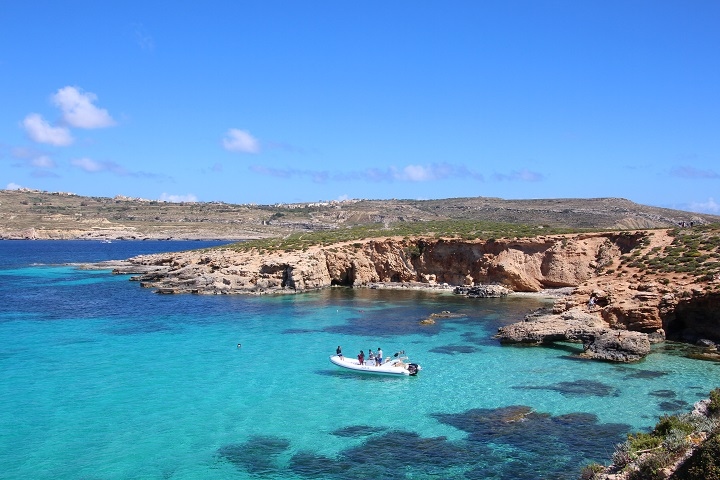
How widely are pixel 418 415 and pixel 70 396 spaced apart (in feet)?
45.1

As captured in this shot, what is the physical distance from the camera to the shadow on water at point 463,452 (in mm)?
15625

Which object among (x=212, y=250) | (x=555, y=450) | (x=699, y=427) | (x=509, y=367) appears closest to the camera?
(x=699, y=427)

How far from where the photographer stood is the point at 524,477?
15.2 metres

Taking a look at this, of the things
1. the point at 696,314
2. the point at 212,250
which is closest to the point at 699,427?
the point at 696,314

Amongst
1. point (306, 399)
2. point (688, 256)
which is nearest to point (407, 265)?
point (688, 256)

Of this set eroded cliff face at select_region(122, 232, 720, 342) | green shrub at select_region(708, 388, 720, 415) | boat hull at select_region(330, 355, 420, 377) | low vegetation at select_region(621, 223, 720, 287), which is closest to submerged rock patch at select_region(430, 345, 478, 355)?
boat hull at select_region(330, 355, 420, 377)

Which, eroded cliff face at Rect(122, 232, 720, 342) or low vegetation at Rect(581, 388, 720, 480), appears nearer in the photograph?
low vegetation at Rect(581, 388, 720, 480)

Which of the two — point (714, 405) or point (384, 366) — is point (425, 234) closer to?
point (384, 366)

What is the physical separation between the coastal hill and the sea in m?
68.2

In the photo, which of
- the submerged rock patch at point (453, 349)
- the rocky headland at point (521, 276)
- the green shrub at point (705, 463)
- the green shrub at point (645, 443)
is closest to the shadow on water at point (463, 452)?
the green shrub at point (645, 443)

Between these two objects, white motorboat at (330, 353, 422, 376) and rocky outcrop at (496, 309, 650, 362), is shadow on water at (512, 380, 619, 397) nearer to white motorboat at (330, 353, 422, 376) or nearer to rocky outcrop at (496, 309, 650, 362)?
rocky outcrop at (496, 309, 650, 362)

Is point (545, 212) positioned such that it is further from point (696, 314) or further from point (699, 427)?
point (699, 427)

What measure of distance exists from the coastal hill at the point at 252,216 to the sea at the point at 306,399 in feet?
224

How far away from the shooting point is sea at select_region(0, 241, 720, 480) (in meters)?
16.5
